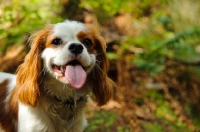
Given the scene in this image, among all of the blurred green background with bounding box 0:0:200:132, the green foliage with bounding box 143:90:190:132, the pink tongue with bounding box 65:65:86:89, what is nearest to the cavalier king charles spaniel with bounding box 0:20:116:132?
the pink tongue with bounding box 65:65:86:89

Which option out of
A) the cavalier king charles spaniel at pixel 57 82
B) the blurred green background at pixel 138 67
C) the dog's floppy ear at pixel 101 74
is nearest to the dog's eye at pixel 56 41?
the cavalier king charles spaniel at pixel 57 82

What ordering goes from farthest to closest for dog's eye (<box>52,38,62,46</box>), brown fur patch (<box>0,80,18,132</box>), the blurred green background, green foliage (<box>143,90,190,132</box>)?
1. green foliage (<box>143,90,190,132</box>)
2. the blurred green background
3. brown fur patch (<box>0,80,18,132</box>)
4. dog's eye (<box>52,38,62,46</box>)

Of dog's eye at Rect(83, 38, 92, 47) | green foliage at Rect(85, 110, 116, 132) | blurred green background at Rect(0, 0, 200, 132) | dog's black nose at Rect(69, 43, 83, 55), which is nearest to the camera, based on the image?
dog's black nose at Rect(69, 43, 83, 55)

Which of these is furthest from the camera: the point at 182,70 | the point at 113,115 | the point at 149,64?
the point at 182,70

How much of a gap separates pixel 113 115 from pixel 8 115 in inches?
101

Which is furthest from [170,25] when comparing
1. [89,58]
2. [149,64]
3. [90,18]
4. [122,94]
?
[89,58]

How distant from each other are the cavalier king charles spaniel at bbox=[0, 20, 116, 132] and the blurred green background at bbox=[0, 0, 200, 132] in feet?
5.18

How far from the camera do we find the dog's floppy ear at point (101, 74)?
4.08 m

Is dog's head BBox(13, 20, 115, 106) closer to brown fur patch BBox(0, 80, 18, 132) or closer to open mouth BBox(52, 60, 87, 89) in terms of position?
open mouth BBox(52, 60, 87, 89)

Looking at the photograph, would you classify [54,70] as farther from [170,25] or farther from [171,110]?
[170,25]

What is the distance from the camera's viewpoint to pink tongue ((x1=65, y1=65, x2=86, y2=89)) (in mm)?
3539

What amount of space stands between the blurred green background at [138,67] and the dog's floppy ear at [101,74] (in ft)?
5.44

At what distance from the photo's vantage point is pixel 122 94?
20.8ft

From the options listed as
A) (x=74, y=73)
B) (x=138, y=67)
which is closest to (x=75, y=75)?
(x=74, y=73)
